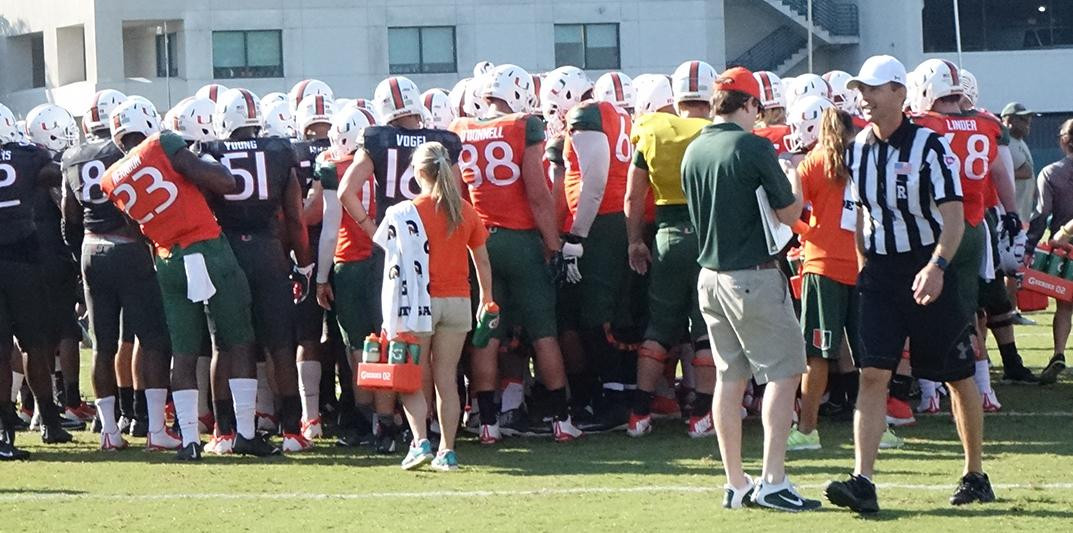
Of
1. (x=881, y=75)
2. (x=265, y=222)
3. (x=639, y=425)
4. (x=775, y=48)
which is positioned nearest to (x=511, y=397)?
(x=639, y=425)

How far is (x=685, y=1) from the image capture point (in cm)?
4988

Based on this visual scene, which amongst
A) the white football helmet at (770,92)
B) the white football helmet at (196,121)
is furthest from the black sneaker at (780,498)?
the white football helmet at (196,121)

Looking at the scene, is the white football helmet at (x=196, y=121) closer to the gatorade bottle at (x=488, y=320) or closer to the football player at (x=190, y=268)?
the football player at (x=190, y=268)

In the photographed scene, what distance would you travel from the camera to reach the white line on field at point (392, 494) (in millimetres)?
8641

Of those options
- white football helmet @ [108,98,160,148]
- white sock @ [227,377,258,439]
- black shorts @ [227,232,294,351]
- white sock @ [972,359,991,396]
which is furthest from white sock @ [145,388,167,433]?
white sock @ [972,359,991,396]

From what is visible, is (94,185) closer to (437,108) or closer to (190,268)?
(190,268)

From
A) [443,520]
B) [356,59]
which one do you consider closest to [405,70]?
[356,59]

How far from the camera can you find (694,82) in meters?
10.3

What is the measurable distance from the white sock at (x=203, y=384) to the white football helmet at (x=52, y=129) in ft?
9.82

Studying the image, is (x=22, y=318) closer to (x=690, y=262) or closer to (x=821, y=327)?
(x=690, y=262)

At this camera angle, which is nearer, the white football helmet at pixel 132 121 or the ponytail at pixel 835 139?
the ponytail at pixel 835 139

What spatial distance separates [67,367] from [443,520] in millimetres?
5449

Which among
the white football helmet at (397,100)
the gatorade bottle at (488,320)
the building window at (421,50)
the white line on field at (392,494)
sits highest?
Result: the building window at (421,50)

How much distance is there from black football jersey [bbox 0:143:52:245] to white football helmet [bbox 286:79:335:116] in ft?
6.31
